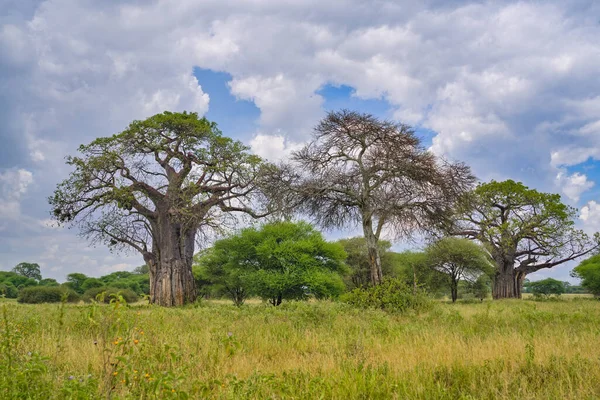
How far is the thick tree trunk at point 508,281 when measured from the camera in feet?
134

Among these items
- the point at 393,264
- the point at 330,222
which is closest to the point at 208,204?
the point at 330,222

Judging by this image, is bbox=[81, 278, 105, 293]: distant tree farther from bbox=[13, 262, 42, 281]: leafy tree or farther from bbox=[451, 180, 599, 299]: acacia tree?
bbox=[451, 180, 599, 299]: acacia tree

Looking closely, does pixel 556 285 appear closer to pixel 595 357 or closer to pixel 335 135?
pixel 335 135

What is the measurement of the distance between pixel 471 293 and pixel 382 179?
51.8 meters

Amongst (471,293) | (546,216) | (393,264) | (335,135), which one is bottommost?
(471,293)

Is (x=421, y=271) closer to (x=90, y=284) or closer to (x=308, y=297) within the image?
(x=308, y=297)

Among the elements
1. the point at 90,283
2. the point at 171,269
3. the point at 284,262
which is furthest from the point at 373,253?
the point at 90,283

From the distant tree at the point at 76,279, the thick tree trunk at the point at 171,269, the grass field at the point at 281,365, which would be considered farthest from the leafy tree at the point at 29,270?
the grass field at the point at 281,365

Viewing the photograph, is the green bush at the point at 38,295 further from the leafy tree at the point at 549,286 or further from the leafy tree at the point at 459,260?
the leafy tree at the point at 549,286

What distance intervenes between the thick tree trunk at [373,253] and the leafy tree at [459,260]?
2902 centimetres

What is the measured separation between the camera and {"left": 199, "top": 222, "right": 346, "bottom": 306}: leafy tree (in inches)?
1498

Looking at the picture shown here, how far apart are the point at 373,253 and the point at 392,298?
3.47 m

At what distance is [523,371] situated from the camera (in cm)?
739

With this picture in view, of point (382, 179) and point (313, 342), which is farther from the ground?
point (382, 179)
